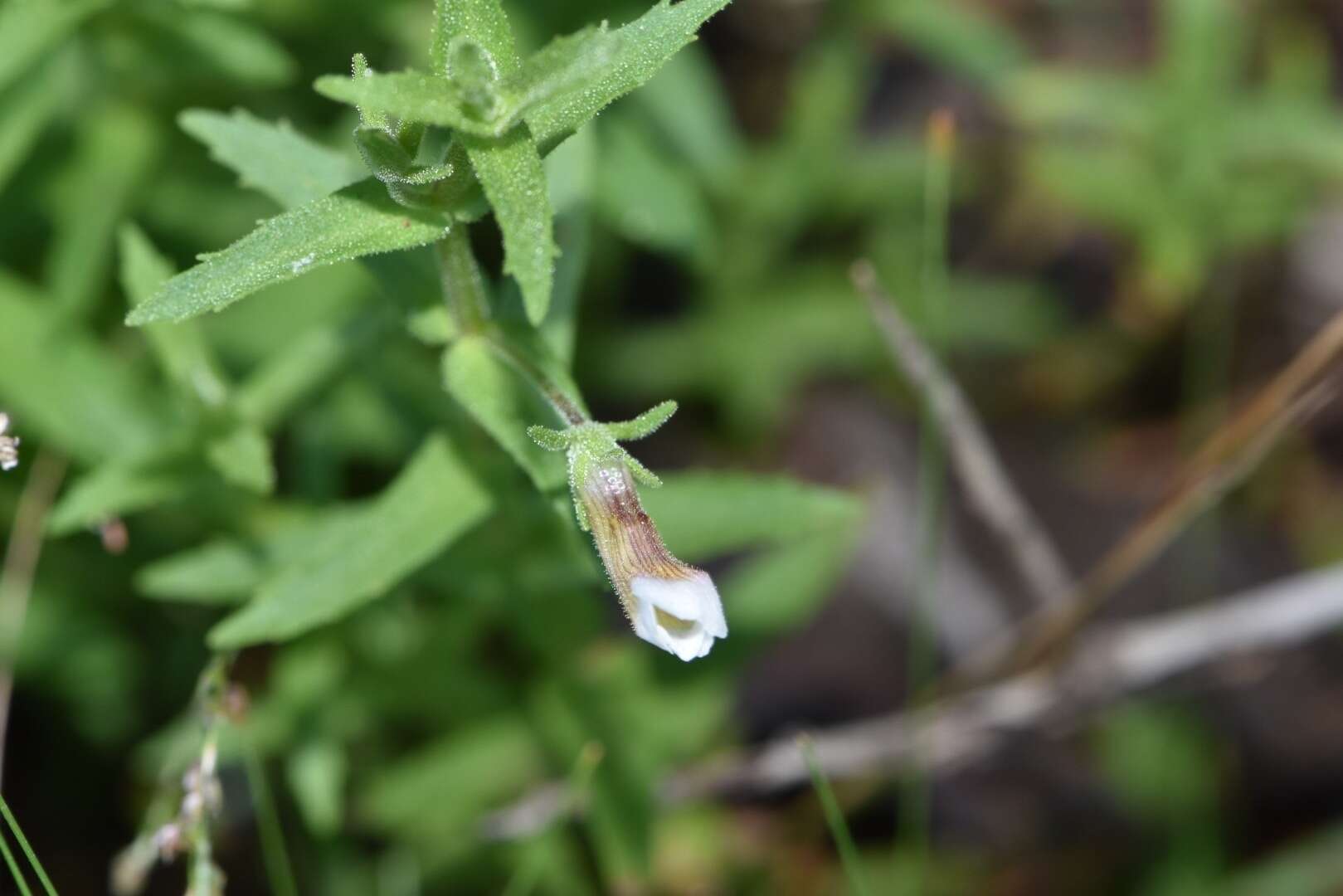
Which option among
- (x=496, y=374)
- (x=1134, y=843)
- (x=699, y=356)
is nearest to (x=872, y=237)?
(x=699, y=356)

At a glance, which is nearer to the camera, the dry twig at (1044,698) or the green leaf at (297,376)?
the green leaf at (297,376)

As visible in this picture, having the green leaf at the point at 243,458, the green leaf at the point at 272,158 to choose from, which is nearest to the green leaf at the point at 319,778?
the green leaf at the point at 243,458

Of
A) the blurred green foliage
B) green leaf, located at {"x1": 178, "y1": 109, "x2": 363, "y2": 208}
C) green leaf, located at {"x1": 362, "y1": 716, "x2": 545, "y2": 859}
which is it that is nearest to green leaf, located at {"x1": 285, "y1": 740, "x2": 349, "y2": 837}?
the blurred green foliage

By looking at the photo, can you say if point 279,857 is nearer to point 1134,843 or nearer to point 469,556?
point 469,556

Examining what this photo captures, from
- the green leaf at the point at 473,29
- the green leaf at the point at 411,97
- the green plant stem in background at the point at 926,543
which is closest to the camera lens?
the green leaf at the point at 411,97

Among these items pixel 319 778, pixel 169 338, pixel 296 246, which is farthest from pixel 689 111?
pixel 296 246

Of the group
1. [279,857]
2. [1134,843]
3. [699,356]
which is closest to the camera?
[279,857]

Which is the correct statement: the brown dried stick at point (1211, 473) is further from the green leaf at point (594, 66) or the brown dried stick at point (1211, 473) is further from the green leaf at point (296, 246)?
the green leaf at point (296, 246)
